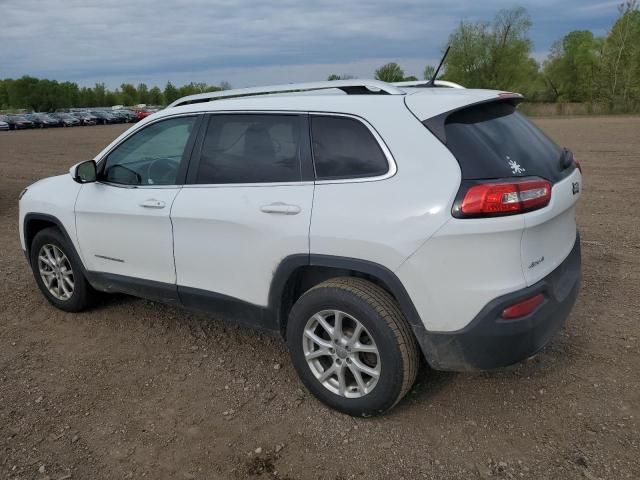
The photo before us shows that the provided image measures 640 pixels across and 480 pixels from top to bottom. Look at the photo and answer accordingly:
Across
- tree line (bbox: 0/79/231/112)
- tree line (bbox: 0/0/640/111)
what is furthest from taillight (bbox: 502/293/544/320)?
tree line (bbox: 0/79/231/112)

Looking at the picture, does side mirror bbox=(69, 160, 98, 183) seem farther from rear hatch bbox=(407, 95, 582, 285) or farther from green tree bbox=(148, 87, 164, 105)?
green tree bbox=(148, 87, 164, 105)

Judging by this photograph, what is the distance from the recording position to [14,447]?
121 inches

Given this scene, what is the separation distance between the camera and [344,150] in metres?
3.05

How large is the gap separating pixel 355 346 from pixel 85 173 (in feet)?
8.19

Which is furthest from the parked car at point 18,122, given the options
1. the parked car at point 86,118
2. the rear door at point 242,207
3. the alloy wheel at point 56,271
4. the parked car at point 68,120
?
the rear door at point 242,207

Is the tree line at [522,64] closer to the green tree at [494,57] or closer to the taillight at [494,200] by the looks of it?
the green tree at [494,57]

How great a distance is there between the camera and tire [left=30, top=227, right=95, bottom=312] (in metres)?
4.60

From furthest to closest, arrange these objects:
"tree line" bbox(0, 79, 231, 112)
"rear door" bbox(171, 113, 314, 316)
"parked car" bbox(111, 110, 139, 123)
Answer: "tree line" bbox(0, 79, 231, 112) < "parked car" bbox(111, 110, 139, 123) < "rear door" bbox(171, 113, 314, 316)

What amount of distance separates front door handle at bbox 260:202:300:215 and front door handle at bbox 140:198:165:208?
0.89 metres

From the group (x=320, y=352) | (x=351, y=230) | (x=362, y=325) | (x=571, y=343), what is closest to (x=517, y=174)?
(x=351, y=230)

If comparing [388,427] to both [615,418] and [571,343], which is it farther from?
[571,343]

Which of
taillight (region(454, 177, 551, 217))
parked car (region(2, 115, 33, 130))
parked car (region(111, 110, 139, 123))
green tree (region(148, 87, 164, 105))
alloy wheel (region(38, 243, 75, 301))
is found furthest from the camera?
green tree (region(148, 87, 164, 105))

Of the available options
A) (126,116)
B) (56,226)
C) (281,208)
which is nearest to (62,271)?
(56,226)

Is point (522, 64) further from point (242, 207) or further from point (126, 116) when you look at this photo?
point (242, 207)
